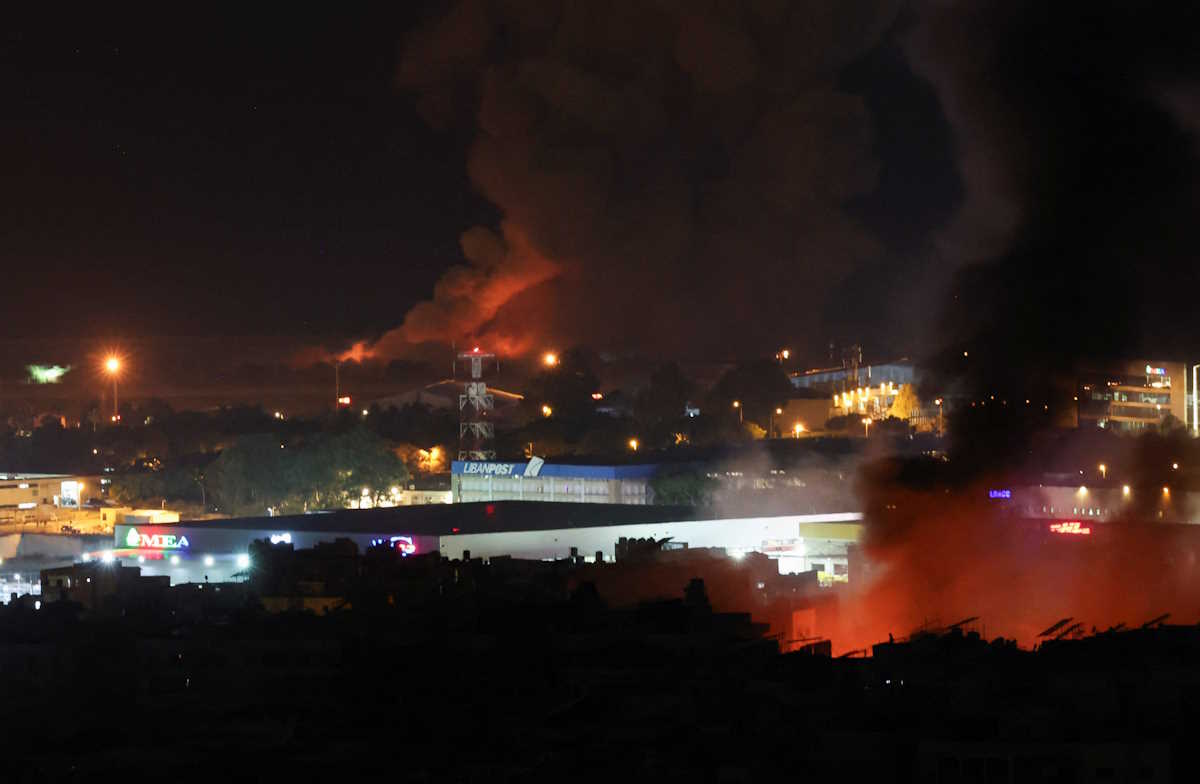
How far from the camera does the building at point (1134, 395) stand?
32281mm

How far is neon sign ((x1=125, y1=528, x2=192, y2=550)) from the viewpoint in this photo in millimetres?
29438

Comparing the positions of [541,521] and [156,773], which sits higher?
[541,521]

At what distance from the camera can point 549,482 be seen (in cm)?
4056

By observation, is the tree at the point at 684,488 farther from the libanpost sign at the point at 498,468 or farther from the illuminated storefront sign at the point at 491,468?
the illuminated storefront sign at the point at 491,468

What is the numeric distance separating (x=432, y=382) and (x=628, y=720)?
181ft

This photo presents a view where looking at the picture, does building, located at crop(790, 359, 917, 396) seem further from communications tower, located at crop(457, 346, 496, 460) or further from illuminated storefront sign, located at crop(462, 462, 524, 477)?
illuminated storefront sign, located at crop(462, 462, 524, 477)

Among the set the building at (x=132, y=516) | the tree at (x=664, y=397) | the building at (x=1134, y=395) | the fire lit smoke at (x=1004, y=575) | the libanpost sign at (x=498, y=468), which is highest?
the tree at (x=664, y=397)

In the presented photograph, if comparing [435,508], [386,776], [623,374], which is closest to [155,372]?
[623,374]

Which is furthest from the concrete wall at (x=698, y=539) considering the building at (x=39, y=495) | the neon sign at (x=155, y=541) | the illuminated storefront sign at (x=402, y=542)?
the building at (x=39, y=495)

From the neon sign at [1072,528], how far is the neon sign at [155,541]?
1353cm

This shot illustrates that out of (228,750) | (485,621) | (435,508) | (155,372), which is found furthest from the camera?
(155,372)

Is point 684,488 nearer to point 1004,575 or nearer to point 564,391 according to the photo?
point 1004,575

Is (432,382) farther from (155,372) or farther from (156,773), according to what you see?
(156,773)

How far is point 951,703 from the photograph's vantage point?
1270cm
